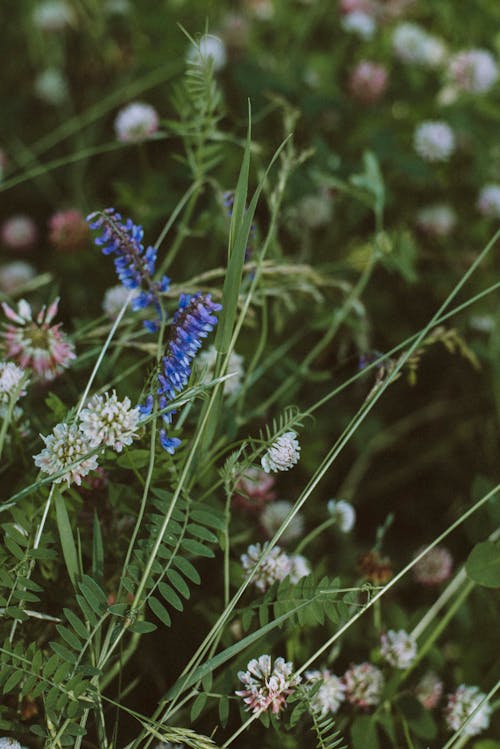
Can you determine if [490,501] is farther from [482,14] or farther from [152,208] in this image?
[482,14]

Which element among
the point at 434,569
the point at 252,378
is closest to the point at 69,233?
the point at 252,378

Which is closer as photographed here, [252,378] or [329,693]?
[329,693]

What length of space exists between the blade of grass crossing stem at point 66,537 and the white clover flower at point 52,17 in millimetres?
1782

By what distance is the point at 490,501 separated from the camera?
44.0 inches

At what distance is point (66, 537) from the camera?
2.84ft

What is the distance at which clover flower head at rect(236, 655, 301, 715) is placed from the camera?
2.65 ft

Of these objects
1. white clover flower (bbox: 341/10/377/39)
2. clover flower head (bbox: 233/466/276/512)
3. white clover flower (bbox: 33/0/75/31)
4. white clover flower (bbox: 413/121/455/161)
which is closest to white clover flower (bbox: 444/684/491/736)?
clover flower head (bbox: 233/466/276/512)

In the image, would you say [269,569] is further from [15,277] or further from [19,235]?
[19,235]

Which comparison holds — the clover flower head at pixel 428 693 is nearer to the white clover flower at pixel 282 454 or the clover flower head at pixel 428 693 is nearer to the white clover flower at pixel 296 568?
the white clover flower at pixel 296 568

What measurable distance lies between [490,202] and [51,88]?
3.90ft

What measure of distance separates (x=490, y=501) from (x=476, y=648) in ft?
0.88

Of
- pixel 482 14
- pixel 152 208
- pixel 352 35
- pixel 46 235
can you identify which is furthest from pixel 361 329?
pixel 482 14

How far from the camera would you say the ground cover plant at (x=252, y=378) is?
86cm

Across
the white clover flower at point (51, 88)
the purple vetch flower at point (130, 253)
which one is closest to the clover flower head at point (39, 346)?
the purple vetch flower at point (130, 253)
